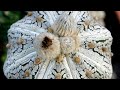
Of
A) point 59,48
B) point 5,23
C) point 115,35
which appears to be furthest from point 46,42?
point 115,35

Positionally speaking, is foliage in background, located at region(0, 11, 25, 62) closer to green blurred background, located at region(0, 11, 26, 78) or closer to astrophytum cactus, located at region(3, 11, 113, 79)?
green blurred background, located at region(0, 11, 26, 78)

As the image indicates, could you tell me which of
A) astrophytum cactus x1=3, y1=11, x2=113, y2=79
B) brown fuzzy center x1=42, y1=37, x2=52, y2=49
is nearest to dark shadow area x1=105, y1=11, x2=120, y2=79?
astrophytum cactus x1=3, y1=11, x2=113, y2=79

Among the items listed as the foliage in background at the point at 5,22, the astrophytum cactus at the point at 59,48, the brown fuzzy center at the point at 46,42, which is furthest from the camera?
the foliage in background at the point at 5,22

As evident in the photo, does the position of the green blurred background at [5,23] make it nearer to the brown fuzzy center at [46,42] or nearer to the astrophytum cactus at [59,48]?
the astrophytum cactus at [59,48]

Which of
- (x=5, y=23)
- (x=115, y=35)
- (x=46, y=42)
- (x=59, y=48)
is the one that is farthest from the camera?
(x=115, y=35)

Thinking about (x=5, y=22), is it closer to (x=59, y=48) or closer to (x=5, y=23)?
(x=5, y=23)

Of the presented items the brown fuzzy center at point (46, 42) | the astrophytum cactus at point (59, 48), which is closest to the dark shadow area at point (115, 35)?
the astrophytum cactus at point (59, 48)

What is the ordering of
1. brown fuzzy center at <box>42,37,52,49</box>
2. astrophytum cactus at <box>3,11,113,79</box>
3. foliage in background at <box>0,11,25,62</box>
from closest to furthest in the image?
brown fuzzy center at <box>42,37,52,49</box> → astrophytum cactus at <box>3,11,113,79</box> → foliage in background at <box>0,11,25,62</box>
